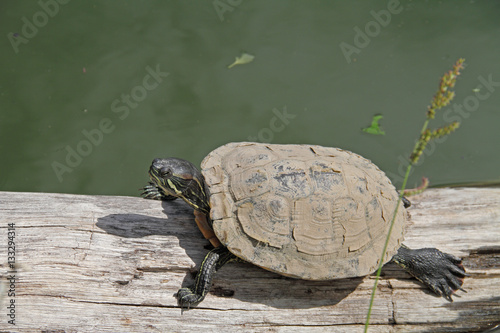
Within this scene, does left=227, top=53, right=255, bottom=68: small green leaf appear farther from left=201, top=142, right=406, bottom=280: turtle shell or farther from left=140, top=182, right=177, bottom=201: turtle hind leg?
left=201, top=142, right=406, bottom=280: turtle shell

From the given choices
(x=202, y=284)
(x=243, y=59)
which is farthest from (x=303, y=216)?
(x=243, y=59)

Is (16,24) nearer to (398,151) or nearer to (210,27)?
(210,27)

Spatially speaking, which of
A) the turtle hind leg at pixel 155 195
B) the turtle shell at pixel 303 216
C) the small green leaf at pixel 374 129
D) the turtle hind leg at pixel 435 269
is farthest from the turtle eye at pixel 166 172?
the small green leaf at pixel 374 129

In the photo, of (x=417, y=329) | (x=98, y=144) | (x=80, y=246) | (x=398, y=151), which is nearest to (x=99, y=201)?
(x=80, y=246)

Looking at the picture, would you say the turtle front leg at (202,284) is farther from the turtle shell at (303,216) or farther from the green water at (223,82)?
the green water at (223,82)

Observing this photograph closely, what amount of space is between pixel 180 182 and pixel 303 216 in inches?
40.1

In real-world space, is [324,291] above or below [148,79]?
below

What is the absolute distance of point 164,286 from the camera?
9.78 ft

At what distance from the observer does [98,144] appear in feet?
17.4

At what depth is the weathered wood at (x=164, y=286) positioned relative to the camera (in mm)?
2807

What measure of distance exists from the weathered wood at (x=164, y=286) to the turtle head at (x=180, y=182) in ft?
0.97

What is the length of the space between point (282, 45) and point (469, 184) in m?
3.33

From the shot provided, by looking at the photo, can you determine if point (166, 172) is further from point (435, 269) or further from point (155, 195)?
point (435, 269)

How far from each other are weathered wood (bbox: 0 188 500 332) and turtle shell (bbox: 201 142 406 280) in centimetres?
30
